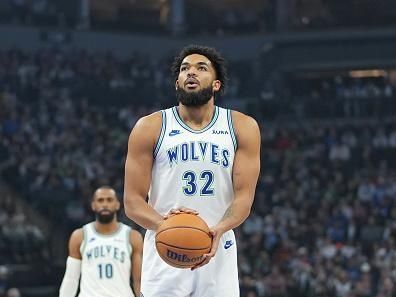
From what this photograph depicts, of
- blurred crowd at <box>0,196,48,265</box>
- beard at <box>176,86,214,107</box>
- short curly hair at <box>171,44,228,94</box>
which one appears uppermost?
short curly hair at <box>171,44,228,94</box>

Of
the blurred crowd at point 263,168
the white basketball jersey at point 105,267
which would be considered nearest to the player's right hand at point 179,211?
the white basketball jersey at point 105,267

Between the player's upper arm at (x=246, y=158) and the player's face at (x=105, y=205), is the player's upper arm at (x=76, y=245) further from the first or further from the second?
the player's upper arm at (x=246, y=158)

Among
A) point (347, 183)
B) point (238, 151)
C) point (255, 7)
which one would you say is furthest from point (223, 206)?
point (255, 7)

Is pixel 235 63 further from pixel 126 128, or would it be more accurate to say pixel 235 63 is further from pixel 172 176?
pixel 172 176

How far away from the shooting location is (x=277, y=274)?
19.8 metres

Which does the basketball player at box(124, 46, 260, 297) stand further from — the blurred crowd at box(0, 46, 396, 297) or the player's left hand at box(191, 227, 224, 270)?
the blurred crowd at box(0, 46, 396, 297)

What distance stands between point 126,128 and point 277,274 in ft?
30.9

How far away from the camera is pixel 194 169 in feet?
21.2

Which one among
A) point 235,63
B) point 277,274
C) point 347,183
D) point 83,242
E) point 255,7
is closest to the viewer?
point 83,242

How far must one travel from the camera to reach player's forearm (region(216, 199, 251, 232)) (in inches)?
249

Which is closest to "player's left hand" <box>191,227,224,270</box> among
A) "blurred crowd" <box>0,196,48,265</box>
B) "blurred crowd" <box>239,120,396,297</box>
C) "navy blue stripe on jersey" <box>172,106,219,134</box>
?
"navy blue stripe on jersey" <box>172,106,219,134</box>

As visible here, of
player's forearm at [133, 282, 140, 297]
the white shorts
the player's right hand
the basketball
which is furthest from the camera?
player's forearm at [133, 282, 140, 297]

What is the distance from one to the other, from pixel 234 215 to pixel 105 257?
3713 mm

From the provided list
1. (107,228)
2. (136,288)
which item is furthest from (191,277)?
(107,228)
